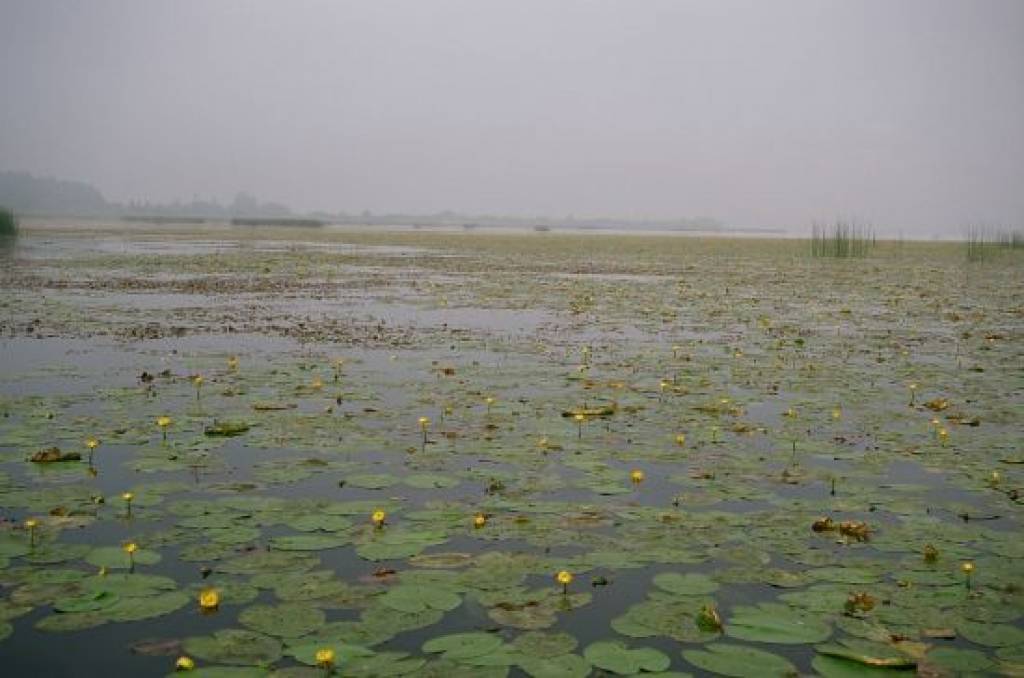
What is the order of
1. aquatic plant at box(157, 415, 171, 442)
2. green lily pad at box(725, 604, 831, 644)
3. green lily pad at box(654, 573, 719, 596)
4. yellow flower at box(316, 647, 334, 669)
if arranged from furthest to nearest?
aquatic plant at box(157, 415, 171, 442), green lily pad at box(654, 573, 719, 596), green lily pad at box(725, 604, 831, 644), yellow flower at box(316, 647, 334, 669)

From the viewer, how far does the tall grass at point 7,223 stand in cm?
3344

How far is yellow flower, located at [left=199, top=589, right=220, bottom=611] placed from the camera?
10.2 ft

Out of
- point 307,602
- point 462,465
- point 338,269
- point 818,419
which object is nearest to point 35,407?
point 462,465

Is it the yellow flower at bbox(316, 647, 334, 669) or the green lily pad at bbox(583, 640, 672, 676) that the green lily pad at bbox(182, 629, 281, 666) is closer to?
the yellow flower at bbox(316, 647, 334, 669)

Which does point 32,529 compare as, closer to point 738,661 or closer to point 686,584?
point 686,584

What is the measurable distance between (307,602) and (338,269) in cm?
2058

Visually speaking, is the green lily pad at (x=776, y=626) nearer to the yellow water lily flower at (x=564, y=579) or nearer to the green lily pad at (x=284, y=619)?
the yellow water lily flower at (x=564, y=579)

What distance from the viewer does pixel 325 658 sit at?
2602 millimetres

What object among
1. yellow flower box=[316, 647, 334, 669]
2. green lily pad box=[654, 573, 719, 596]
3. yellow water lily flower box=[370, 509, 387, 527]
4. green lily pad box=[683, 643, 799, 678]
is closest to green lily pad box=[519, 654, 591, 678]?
green lily pad box=[683, 643, 799, 678]

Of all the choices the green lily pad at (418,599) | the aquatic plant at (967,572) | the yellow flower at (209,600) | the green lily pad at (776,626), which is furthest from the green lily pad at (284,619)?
the aquatic plant at (967,572)

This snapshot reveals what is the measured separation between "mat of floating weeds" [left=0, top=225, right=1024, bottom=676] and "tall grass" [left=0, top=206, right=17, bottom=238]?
27031mm

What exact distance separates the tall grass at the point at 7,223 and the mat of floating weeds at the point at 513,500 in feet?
88.7

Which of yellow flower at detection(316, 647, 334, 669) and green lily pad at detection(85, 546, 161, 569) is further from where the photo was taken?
green lily pad at detection(85, 546, 161, 569)

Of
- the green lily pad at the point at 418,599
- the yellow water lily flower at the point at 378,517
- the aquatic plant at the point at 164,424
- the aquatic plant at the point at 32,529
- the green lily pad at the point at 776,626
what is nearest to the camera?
the green lily pad at the point at 776,626
